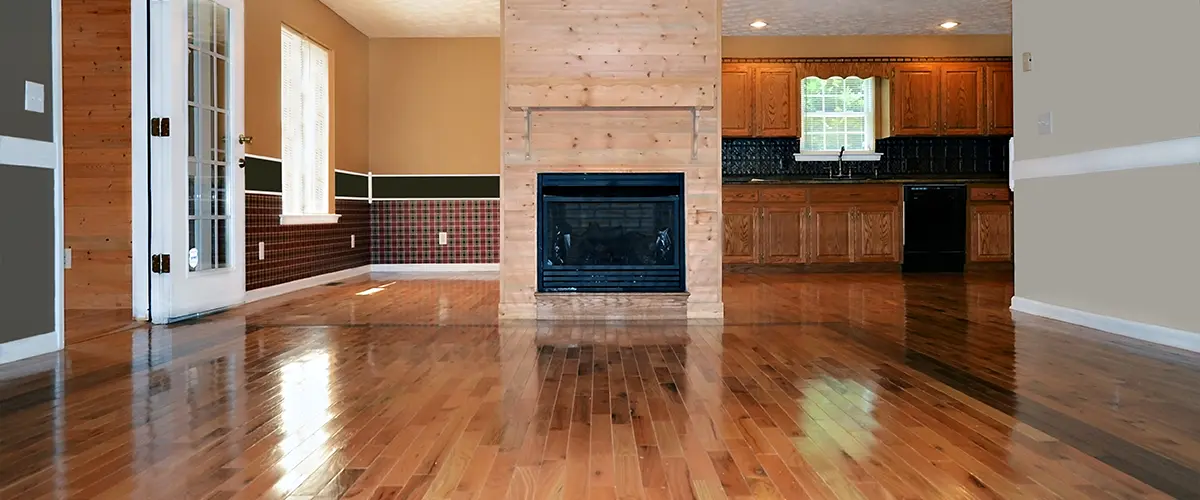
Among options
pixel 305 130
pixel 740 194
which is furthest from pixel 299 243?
pixel 740 194

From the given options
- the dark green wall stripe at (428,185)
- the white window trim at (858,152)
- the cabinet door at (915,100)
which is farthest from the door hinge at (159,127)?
the cabinet door at (915,100)

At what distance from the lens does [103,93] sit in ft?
17.0

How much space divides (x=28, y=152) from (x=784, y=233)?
661cm

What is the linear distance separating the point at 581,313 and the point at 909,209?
4952 mm

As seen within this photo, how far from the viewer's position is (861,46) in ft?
30.0

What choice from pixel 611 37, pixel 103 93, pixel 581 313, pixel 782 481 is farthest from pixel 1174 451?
pixel 103 93

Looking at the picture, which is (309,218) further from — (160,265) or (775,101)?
(775,101)

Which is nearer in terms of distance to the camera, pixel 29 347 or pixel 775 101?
pixel 29 347

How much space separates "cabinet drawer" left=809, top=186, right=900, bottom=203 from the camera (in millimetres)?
8773

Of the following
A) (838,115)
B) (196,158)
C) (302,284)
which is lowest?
(302,284)

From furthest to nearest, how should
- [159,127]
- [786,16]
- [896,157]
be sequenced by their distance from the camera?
[896,157], [786,16], [159,127]

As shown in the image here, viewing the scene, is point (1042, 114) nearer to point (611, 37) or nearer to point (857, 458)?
point (611, 37)

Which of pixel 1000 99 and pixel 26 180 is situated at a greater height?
pixel 1000 99

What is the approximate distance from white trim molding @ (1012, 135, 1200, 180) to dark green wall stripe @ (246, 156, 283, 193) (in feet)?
15.8
